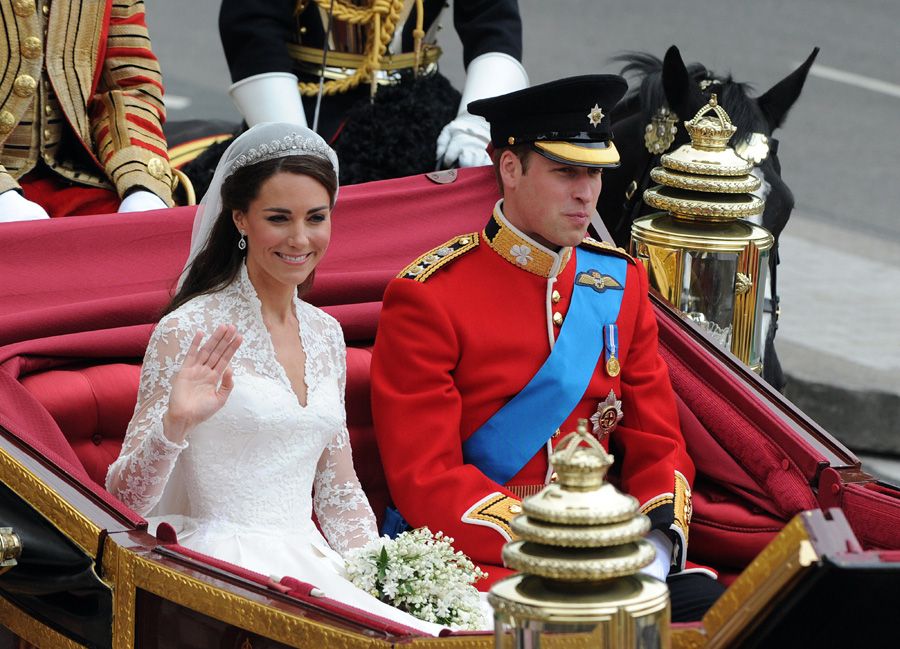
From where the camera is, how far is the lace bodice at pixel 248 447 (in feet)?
8.59

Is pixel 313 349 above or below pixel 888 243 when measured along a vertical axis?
above

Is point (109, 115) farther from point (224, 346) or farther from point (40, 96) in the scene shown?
point (224, 346)

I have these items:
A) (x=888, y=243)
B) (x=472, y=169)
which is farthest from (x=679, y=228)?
(x=888, y=243)

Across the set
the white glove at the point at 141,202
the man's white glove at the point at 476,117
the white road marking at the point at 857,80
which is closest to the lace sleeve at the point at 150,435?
the white glove at the point at 141,202

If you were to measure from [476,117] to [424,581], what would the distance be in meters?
1.83

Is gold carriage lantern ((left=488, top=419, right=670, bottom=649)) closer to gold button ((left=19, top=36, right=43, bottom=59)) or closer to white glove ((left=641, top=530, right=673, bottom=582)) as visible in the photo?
white glove ((left=641, top=530, right=673, bottom=582))

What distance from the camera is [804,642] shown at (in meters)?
1.84

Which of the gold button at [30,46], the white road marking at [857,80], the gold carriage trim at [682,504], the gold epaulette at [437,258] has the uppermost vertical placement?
the gold button at [30,46]

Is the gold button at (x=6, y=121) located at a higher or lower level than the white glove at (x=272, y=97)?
higher

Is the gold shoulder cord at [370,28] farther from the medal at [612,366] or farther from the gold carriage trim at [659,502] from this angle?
the gold carriage trim at [659,502]

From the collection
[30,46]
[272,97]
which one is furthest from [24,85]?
[272,97]

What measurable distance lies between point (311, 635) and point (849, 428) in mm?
3664

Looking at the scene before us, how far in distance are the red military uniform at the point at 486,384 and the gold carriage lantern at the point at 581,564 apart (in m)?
1.07

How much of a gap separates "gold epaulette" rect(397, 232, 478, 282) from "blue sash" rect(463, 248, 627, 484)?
0.21 metres
